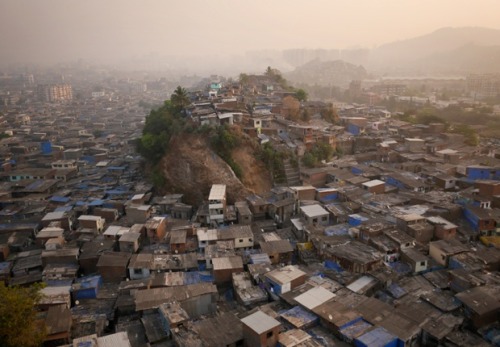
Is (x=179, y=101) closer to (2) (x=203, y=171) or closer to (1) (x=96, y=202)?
(2) (x=203, y=171)

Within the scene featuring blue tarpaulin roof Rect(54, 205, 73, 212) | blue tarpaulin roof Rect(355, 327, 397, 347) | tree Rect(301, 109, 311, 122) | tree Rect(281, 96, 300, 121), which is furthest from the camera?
tree Rect(301, 109, 311, 122)

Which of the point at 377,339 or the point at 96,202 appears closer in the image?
the point at 377,339

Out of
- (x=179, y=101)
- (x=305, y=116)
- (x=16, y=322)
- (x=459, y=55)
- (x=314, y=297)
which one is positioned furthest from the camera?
(x=459, y=55)

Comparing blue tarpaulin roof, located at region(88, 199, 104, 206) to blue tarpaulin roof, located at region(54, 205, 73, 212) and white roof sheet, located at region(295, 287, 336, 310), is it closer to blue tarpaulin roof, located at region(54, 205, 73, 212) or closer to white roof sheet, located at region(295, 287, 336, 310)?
blue tarpaulin roof, located at region(54, 205, 73, 212)

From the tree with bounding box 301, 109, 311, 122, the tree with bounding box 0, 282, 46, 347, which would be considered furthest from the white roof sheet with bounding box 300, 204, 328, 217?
the tree with bounding box 301, 109, 311, 122

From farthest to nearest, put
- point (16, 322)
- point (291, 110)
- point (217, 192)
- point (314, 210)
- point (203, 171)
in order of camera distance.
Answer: point (291, 110) < point (203, 171) < point (217, 192) < point (314, 210) < point (16, 322)

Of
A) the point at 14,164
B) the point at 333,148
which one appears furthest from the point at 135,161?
the point at 333,148

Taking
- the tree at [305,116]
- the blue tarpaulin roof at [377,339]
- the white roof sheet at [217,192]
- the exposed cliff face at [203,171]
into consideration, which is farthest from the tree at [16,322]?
the tree at [305,116]

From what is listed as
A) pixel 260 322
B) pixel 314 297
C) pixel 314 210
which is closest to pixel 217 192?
pixel 314 210

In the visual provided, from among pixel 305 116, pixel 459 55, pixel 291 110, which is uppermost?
pixel 459 55
